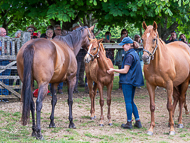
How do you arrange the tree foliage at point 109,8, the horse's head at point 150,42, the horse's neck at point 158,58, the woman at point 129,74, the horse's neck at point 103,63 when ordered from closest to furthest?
the horse's head at point 150,42 → the horse's neck at point 158,58 → the woman at point 129,74 → the horse's neck at point 103,63 → the tree foliage at point 109,8

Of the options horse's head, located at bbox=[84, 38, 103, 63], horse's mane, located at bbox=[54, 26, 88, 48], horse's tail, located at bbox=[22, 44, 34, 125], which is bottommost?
horse's tail, located at bbox=[22, 44, 34, 125]

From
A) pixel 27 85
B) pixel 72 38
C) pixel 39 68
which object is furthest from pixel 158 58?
pixel 27 85

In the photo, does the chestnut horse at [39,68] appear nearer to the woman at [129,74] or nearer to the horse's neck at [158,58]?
the woman at [129,74]

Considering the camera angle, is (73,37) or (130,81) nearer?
(130,81)

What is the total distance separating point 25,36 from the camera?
861 cm

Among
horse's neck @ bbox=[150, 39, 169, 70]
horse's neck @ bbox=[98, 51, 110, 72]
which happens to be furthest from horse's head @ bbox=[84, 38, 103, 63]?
horse's neck @ bbox=[150, 39, 169, 70]

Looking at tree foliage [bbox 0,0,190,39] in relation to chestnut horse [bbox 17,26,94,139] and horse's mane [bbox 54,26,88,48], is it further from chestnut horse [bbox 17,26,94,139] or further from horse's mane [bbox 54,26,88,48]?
chestnut horse [bbox 17,26,94,139]

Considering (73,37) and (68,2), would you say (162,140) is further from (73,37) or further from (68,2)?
(68,2)

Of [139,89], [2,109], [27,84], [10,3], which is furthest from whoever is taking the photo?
[139,89]

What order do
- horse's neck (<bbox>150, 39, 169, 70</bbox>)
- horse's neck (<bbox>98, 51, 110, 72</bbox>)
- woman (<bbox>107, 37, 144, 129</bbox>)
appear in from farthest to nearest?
1. horse's neck (<bbox>98, 51, 110, 72</bbox>)
2. woman (<bbox>107, 37, 144, 129</bbox>)
3. horse's neck (<bbox>150, 39, 169, 70</bbox>)

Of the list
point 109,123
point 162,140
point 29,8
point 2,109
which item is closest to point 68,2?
point 29,8

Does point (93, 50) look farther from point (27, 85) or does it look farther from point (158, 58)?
point (27, 85)

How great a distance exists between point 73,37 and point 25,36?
2.67m

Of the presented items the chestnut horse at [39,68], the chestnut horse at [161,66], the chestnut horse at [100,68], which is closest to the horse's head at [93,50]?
the chestnut horse at [100,68]
